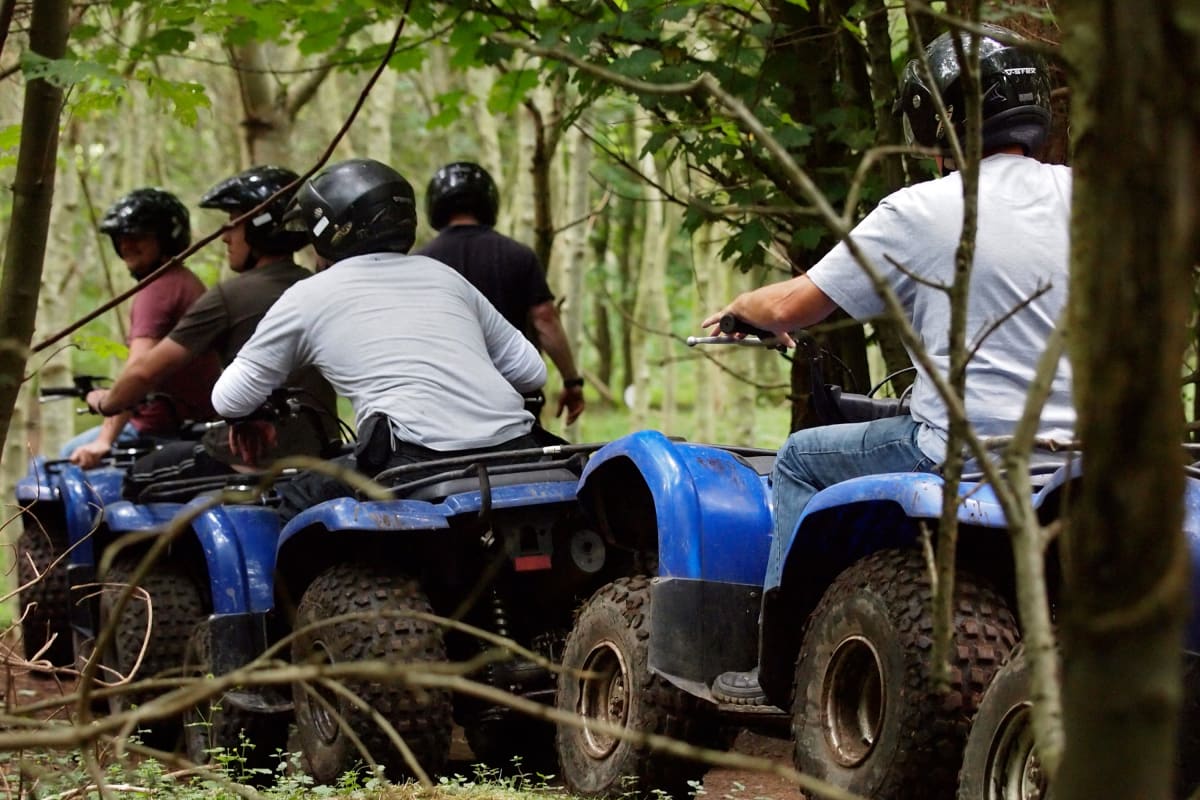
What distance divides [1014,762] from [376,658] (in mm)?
2446

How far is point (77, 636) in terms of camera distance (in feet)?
27.7

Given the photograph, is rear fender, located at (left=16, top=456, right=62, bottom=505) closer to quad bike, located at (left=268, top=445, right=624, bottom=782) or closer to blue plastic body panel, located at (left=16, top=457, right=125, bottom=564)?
blue plastic body panel, located at (left=16, top=457, right=125, bottom=564)

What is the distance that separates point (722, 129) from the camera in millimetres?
7523

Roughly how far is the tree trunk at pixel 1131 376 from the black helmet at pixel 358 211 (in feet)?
16.7

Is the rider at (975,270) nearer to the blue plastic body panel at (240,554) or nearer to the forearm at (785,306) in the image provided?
the forearm at (785,306)

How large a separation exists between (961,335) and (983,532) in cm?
187

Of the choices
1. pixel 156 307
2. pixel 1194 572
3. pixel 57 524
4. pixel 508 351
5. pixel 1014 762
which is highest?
pixel 156 307

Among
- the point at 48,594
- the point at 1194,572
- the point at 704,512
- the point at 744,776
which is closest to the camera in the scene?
the point at 1194,572

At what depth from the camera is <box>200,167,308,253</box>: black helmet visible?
795 cm

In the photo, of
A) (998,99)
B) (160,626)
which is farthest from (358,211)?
(998,99)

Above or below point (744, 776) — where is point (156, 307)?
above

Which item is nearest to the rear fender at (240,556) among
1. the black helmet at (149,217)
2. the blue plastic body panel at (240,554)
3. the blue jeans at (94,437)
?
the blue plastic body panel at (240,554)

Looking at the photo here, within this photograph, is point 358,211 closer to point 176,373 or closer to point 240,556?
point 240,556

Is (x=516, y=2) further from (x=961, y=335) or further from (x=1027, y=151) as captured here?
A: (x=961, y=335)
